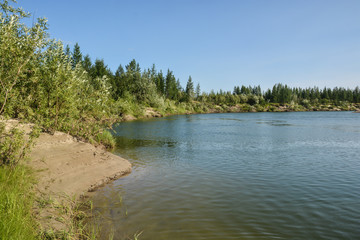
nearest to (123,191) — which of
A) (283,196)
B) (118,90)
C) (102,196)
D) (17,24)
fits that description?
(102,196)

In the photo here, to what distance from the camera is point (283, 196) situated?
13305 millimetres

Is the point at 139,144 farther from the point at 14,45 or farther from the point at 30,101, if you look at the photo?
the point at 14,45

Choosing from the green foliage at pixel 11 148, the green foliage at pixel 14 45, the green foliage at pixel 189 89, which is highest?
the green foliage at pixel 189 89

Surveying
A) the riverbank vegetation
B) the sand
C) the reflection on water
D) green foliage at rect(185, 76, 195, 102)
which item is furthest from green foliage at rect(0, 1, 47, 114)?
green foliage at rect(185, 76, 195, 102)

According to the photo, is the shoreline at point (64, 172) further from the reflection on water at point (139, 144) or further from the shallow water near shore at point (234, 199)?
the reflection on water at point (139, 144)

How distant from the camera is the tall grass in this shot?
6451 millimetres

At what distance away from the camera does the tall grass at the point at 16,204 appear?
254 inches

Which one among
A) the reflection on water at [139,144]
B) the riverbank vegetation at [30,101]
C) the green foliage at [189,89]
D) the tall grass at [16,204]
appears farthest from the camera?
the green foliage at [189,89]

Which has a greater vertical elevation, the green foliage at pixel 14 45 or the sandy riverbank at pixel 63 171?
the green foliage at pixel 14 45

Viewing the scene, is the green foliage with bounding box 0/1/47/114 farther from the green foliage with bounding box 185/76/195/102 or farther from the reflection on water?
the green foliage with bounding box 185/76/195/102

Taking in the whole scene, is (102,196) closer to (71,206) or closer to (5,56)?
(71,206)

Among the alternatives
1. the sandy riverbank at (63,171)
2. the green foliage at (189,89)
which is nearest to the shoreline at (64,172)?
the sandy riverbank at (63,171)

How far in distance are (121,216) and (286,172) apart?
43.2ft

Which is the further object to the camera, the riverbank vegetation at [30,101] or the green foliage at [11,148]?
the green foliage at [11,148]
